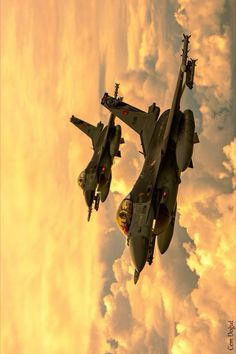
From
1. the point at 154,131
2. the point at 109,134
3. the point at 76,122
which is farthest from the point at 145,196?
the point at 76,122

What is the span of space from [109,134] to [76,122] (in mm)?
8646

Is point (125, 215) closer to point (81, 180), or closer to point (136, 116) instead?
point (81, 180)

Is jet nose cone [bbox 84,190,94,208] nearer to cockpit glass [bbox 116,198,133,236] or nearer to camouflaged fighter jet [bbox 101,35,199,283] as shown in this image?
camouflaged fighter jet [bbox 101,35,199,283]

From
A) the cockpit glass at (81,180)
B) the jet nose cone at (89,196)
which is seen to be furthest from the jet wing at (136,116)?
the cockpit glass at (81,180)

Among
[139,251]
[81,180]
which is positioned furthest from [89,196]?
[139,251]

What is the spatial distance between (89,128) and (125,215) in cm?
2245

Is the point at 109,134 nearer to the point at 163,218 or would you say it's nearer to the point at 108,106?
the point at 108,106

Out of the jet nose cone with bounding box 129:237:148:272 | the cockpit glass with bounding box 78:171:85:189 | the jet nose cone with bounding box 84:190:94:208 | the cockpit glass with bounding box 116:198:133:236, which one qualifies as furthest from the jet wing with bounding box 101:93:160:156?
the jet nose cone with bounding box 129:237:148:272

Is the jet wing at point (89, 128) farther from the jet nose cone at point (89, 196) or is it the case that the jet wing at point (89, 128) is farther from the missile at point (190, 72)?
the missile at point (190, 72)

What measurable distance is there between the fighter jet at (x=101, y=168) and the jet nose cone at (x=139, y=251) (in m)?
14.1

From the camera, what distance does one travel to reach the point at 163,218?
29031 millimetres

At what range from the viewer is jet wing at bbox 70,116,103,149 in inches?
1829

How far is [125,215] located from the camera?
27.8 metres

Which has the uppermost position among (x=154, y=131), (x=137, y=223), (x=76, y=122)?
(x=76, y=122)
